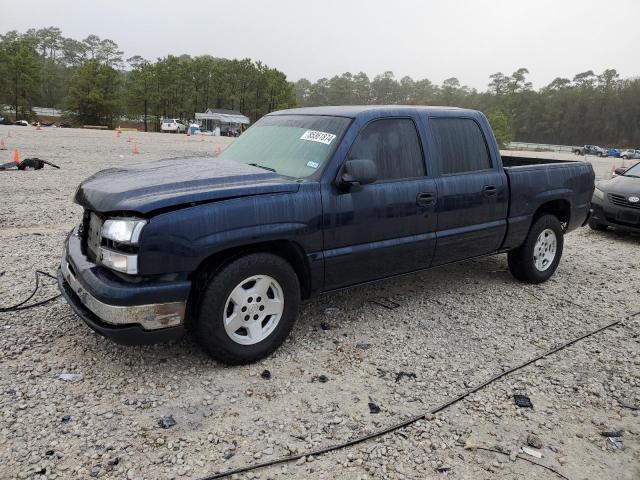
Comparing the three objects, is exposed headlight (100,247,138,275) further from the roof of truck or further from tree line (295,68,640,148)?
tree line (295,68,640,148)

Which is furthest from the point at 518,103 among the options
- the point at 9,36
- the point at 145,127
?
the point at 9,36

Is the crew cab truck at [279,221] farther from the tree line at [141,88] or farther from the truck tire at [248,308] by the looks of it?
the tree line at [141,88]

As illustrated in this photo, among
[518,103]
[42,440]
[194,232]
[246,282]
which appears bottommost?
[42,440]

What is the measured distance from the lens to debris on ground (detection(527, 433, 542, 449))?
2.97 metres

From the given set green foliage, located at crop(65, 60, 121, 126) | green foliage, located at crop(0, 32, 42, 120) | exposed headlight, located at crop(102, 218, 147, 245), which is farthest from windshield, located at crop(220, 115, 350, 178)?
green foliage, located at crop(0, 32, 42, 120)

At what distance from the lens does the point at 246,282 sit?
3.46 metres

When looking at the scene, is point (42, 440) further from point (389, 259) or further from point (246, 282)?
point (389, 259)

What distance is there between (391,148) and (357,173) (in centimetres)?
73

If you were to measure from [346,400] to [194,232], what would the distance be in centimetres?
148

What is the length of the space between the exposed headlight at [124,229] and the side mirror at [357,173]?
58.5 inches

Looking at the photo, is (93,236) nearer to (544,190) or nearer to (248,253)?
(248,253)

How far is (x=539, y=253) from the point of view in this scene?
5.80 metres

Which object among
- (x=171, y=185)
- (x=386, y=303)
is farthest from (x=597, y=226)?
(x=171, y=185)

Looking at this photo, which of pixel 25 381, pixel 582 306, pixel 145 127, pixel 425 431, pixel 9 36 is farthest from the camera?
pixel 9 36
